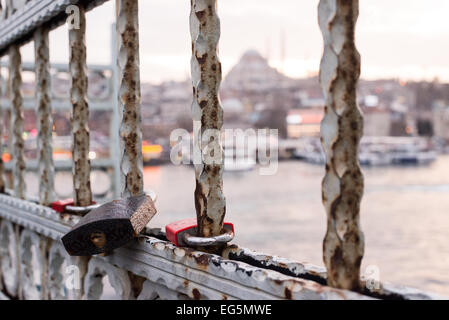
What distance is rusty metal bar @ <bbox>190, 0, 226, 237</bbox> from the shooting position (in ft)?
7.30

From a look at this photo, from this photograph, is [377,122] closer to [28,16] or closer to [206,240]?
[28,16]

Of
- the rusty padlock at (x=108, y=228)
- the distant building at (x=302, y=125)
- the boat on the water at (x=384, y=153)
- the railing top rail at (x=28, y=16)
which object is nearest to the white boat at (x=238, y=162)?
the boat on the water at (x=384, y=153)

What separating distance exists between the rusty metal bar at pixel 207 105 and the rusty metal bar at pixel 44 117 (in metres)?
1.77

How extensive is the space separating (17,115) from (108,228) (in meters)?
2.36

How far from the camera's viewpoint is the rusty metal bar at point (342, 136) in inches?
65.2

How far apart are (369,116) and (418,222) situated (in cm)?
8036

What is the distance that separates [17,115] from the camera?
439 cm

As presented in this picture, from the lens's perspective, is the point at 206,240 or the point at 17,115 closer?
the point at 206,240

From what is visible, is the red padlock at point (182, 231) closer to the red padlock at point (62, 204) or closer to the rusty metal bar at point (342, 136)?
the rusty metal bar at point (342, 136)

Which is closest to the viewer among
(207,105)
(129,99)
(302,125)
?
(207,105)

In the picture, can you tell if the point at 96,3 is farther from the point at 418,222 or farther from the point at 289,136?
the point at 289,136

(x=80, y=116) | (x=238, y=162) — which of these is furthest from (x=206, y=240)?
(x=238, y=162)

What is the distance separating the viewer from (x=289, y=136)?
Answer: 424 feet
